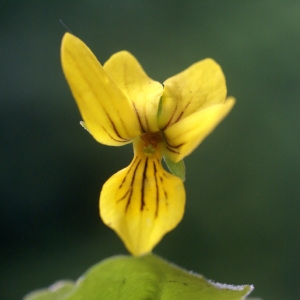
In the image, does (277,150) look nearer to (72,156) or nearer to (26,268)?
(72,156)

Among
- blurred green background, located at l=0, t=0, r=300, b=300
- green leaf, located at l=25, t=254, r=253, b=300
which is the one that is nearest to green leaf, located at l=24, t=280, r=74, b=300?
green leaf, located at l=25, t=254, r=253, b=300

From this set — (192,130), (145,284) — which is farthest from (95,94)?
(145,284)

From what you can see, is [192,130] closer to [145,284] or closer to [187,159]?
[145,284]

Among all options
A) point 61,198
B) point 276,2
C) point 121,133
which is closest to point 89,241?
point 61,198

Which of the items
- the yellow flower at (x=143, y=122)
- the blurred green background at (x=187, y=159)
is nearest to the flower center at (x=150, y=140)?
the yellow flower at (x=143, y=122)

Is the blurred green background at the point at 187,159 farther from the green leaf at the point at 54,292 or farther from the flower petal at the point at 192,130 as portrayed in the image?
the green leaf at the point at 54,292

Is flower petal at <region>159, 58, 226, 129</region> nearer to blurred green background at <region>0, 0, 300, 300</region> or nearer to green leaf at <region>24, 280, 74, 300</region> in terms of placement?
green leaf at <region>24, 280, 74, 300</region>

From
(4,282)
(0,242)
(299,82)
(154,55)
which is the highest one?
(154,55)
